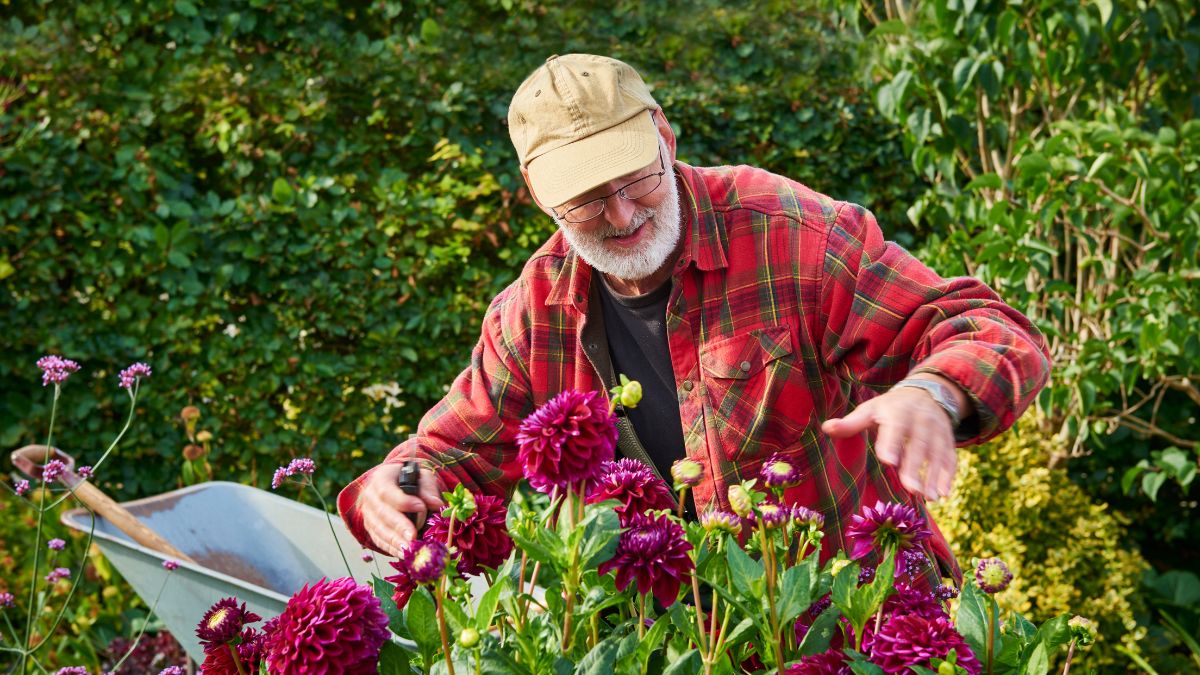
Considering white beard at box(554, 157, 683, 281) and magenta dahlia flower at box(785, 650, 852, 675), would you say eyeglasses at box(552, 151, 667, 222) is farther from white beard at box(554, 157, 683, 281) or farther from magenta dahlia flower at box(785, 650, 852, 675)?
magenta dahlia flower at box(785, 650, 852, 675)

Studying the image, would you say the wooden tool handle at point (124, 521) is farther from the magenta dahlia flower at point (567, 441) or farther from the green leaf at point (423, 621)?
the magenta dahlia flower at point (567, 441)

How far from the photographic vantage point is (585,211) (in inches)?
74.2

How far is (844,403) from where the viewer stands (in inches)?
79.6

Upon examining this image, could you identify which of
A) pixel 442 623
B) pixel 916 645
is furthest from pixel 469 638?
pixel 916 645

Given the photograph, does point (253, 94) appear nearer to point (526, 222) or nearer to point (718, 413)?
point (526, 222)

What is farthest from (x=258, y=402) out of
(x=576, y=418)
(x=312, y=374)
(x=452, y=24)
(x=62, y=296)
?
(x=576, y=418)

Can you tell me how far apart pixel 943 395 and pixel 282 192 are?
10.6ft

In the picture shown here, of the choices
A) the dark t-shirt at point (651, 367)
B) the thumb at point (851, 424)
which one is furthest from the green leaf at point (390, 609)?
the dark t-shirt at point (651, 367)

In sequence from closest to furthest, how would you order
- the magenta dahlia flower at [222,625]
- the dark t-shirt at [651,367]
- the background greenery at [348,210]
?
the magenta dahlia flower at [222,625] < the dark t-shirt at [651,367] < the background greenery at [348,210]

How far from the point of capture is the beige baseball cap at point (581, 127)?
5.99 feet

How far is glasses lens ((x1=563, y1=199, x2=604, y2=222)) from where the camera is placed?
1874 mm

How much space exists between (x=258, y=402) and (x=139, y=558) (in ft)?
6.28

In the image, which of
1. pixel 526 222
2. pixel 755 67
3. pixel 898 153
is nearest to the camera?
pixel 526 222

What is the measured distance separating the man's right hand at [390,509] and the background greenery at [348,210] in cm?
242
